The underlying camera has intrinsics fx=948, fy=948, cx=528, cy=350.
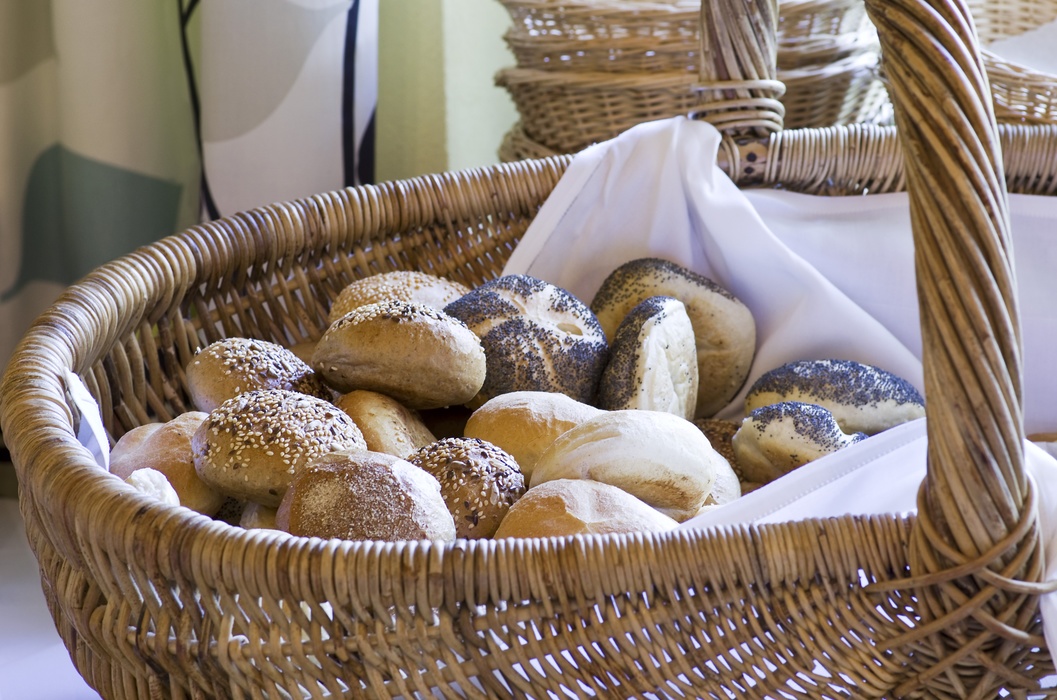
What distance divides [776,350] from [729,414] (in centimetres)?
7

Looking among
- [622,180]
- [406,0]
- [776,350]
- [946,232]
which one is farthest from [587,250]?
[406,0]

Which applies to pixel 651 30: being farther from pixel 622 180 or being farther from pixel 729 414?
pixel 729 414

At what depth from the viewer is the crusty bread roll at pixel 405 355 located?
0.65 m

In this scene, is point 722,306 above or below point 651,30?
below

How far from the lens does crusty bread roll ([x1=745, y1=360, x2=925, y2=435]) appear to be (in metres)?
0.73

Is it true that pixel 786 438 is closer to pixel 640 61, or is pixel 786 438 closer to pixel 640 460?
pixel 640 460

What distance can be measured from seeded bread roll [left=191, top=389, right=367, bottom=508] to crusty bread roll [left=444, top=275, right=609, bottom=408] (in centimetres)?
16

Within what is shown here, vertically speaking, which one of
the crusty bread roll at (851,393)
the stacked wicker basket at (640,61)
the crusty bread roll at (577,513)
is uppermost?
the stacked wicker basket at (640,61)

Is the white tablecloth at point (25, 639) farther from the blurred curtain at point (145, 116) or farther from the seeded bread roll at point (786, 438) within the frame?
the seeded bread roll at point (786, 438)

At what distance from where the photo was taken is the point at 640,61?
1.18 m

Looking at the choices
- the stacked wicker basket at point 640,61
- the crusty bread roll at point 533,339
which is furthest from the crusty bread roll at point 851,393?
the stacked wicker basket at point 640,61

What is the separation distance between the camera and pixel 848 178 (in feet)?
3.06

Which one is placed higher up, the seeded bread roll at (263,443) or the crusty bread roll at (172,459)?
the seeded bread roll at (263,443)

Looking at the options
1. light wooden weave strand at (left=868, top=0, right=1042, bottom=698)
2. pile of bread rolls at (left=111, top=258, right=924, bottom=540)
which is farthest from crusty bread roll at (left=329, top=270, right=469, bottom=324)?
light wooden weave strand at (left=868, top=0, right=1042, bottom=698)
